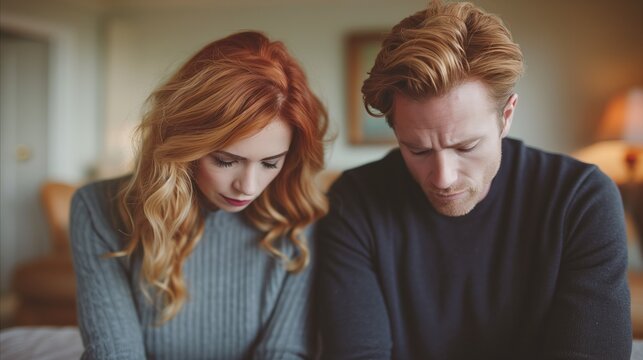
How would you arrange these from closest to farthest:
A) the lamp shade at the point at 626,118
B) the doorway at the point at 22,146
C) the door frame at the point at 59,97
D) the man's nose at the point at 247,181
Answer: the man's nose at the point at 247,181 → the lamp shade at the point at 626,118 → the doorway at the point at 22,146 → the door frame at the point at 59,97

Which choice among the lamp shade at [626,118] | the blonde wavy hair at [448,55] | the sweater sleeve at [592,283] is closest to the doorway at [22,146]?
the blonde wavy hair at [448,55]

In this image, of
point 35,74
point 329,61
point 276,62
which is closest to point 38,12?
point 35,74

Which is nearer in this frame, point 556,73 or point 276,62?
point 276,62

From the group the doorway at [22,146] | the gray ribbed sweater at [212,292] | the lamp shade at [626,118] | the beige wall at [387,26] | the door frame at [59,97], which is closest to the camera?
the gray ribbed sweater at [212,292]

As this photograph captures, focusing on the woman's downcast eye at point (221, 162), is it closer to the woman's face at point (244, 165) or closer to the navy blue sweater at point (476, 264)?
the woman's face at point (244, 165)

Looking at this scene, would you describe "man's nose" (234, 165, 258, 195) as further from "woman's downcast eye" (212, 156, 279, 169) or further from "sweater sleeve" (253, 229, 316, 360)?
"sweater sleeve" (253, 229, 316, 360)

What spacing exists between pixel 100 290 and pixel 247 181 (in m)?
0.44

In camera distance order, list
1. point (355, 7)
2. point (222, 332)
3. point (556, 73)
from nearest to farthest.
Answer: point (222, 332)
point (556, 73)
point (355, 7)

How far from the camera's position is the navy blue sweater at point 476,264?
3.52 ft

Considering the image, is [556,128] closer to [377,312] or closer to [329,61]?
[329,61]

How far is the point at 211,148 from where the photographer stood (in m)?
1.08

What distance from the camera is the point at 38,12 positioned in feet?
13.0

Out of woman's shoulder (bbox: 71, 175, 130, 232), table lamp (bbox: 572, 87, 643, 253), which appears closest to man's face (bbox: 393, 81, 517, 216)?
woman's shoulder (bbox: 71, 175, 130, 232)

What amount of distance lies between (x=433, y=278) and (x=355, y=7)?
3.45 metres
